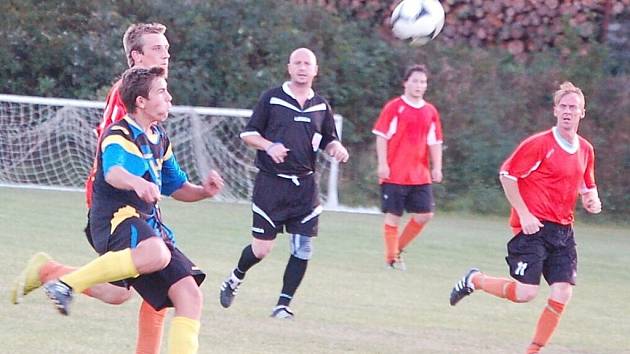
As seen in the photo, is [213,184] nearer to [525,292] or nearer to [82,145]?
[525,292]

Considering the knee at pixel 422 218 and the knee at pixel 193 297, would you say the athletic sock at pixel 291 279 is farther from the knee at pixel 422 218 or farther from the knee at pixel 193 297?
the knee at pixel 422 218

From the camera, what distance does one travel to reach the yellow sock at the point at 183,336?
524 cm

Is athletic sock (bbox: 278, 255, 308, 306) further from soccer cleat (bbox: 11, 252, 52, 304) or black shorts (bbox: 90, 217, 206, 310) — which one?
black shorts (bbox: 90, 217, 206, 310)

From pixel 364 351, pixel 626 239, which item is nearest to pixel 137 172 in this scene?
pixel 364 351

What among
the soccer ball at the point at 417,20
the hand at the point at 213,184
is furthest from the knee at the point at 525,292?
the soccer ball at the point at 417,20

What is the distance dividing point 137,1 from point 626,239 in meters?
8.30

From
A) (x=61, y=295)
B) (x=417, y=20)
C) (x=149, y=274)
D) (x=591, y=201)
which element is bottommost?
(x=61, y=295)

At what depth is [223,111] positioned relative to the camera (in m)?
16.9

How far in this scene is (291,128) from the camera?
8.14m

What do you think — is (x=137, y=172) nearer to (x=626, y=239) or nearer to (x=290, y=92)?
(x=290, y=92)

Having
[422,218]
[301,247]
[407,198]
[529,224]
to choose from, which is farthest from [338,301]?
[407,198]

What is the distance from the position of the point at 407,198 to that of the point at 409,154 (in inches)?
15.5

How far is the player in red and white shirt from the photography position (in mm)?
11141

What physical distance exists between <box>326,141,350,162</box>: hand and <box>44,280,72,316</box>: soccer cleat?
2.62 meters
